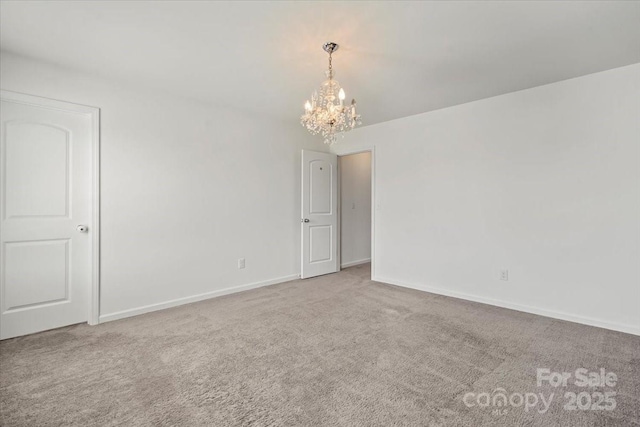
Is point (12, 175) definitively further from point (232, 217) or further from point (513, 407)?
point (513, 407)

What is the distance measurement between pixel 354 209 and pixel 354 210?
20 millimetres

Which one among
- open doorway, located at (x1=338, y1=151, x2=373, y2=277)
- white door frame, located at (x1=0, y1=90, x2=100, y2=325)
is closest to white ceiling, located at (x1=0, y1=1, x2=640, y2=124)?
white door frame, located at (x1=0, y1=90, x2=100, y2=325)

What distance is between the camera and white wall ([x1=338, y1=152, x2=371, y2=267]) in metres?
5.74

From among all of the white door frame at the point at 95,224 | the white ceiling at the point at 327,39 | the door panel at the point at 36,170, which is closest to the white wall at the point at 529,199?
the white ceiling at the point at 327,39

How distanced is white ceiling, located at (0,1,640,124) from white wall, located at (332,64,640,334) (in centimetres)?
35

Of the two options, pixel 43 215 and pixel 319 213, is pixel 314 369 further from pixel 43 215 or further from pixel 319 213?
pixel 319 213

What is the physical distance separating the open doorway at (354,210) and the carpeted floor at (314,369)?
246cm

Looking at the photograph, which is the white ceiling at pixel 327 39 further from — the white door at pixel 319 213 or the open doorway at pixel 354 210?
the open doorway at pixel 354 210

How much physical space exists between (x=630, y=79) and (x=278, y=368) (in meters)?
3.82

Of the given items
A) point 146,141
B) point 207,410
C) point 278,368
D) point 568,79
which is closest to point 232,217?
point 146,141

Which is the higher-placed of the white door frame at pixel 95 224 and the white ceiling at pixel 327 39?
the white ceiling at pixel 327 39

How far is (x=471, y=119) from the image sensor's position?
3711mm

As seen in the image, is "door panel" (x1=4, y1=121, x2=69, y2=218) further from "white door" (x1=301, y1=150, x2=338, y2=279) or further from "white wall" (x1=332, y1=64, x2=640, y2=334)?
"white wall" (x1=332, y1=64, x2=640, y2=334)

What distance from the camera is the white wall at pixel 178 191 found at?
3.06 m
